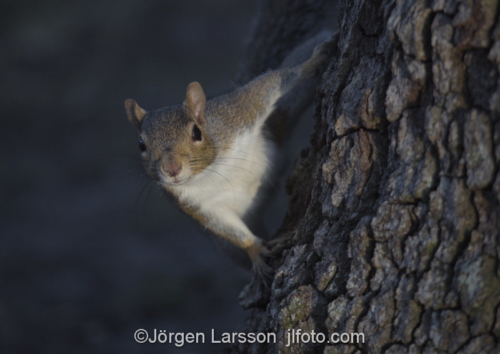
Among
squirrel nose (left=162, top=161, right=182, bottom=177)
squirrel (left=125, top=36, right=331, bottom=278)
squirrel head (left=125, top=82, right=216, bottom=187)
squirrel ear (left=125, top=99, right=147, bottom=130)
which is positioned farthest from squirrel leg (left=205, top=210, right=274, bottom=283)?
squirrel ear (left=125, top=99, right=147, bottom=130)

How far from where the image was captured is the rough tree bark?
1.23m

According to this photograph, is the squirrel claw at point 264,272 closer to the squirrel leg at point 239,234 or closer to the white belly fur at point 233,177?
the squirrel leg at point 239,234

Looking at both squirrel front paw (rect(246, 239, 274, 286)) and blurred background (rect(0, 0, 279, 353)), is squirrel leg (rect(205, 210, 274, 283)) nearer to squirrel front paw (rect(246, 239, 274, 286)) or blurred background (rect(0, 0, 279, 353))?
squirrel front paw (rect(246, 239, 274, 286))

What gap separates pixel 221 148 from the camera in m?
2.43

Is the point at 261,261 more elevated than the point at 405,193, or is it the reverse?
the point at 261,261

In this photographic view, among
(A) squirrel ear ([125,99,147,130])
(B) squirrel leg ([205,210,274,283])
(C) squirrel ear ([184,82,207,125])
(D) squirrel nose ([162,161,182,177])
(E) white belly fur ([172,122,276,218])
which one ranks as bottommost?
(B) squirrel leg ([205,210,274,283])

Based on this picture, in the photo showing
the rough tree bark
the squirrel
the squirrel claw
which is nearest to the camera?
the rough tree bark

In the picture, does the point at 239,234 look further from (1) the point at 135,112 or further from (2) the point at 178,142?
(1) the point at 135,112

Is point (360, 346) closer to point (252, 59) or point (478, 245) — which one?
point (478, 245)

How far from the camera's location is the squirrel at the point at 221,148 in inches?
90.4

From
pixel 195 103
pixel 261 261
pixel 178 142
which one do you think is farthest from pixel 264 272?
pixel 195 103

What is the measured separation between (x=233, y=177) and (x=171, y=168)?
41cm

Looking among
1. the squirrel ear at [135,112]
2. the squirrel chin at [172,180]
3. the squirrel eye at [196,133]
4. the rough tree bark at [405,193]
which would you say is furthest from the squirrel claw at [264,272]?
the squirrel ear at [135,112]

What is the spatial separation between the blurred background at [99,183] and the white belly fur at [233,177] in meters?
0.25
